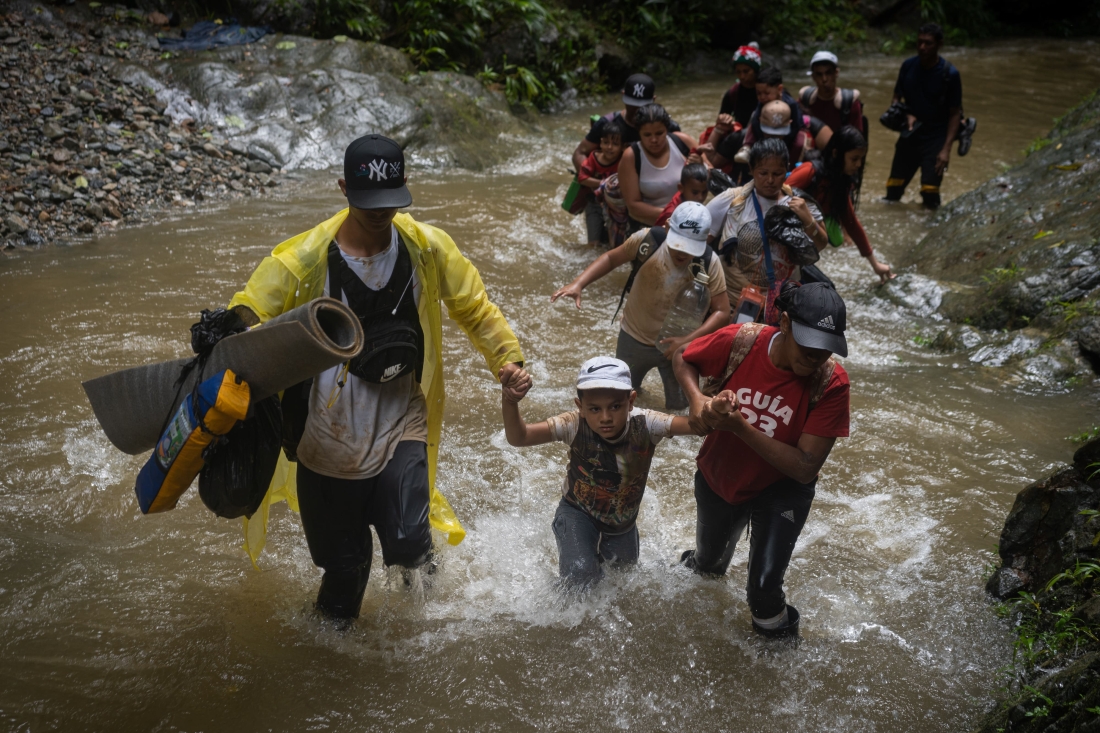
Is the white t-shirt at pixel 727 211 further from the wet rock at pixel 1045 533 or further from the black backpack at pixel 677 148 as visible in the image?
the wet rock at pixel 1045 533

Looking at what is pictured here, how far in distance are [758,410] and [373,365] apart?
4.94 feet

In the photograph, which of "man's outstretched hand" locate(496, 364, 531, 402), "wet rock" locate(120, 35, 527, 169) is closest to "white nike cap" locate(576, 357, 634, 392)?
"man's outstretched hand" locate(496, 364, 531, 402)

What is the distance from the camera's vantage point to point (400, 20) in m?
14.5

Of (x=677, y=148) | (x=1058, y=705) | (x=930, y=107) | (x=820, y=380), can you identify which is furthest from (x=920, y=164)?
(x=1058, y=705)

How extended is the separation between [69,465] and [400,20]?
36.1 feet

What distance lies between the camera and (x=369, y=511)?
12.3 feet

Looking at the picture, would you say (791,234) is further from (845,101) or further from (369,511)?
(845,101)

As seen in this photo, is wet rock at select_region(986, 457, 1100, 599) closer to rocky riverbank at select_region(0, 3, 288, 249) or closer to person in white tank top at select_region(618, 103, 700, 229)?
person in white tank top at select_region(618, 103, 700, 229)

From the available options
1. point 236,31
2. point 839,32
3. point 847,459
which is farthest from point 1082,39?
point 847,459

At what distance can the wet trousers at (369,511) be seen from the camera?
366cm

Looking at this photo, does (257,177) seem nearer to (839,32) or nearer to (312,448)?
(312,448)

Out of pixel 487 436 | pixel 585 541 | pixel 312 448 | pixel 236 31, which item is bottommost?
pixel 487 436

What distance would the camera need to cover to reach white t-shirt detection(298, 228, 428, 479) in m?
3.58

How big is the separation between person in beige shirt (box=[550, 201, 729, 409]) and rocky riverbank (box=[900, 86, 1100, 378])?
271 cm
